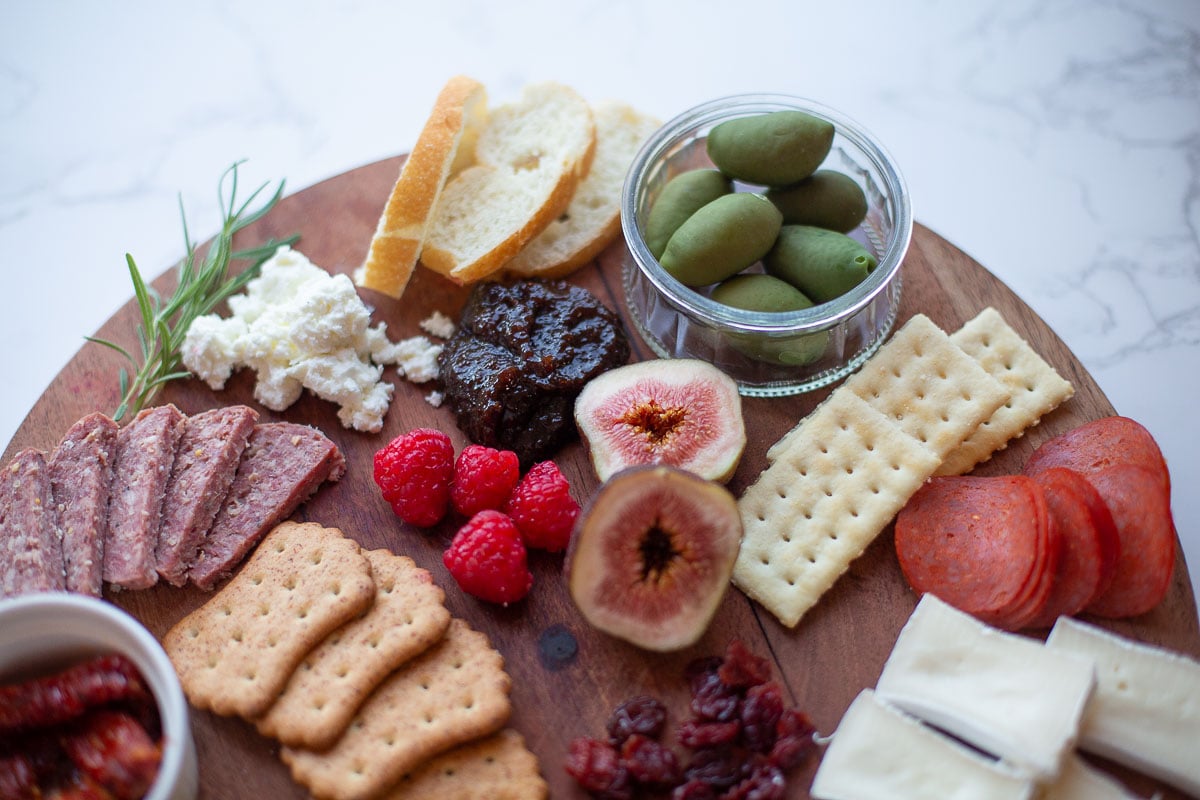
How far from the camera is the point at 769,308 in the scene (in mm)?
2580

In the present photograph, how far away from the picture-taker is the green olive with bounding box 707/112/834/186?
265 cm

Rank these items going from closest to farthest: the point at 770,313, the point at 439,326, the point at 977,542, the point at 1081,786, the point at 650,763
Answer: the point at 1081,786
the point at 650,763
the point at 977,542
the point at 770,313
the point at 439,326

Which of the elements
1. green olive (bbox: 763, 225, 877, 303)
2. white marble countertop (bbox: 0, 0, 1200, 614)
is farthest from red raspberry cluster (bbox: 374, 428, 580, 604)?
white marble countertop (bbox: 0, 0, 1200, 614)

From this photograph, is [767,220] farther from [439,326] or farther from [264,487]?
[264,487]

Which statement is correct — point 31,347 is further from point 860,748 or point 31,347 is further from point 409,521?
point 860,748

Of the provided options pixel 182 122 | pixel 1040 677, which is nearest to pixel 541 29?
pixel 182 122

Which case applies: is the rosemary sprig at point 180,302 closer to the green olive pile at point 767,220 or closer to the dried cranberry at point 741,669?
the green olive pile at point 767,220

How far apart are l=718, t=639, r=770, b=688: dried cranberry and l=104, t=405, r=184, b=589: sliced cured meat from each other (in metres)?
1.36

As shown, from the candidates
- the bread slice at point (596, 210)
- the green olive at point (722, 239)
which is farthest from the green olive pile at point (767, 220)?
the bread slice at point (596, 210)

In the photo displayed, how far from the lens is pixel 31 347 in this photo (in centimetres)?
334

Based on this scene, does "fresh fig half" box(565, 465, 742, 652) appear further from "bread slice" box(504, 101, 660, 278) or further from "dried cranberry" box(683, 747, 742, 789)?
"bread slice" box(504, 101, 660, 278)

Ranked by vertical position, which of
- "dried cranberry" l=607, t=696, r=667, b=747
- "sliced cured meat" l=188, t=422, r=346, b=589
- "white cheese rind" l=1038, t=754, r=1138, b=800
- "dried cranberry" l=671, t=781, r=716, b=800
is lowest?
"white cheese rind" l=1038, t=754, r=1138, b=800

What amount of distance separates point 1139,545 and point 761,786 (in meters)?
1.05

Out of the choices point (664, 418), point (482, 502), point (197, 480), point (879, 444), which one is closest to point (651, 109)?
point (664, 418)
